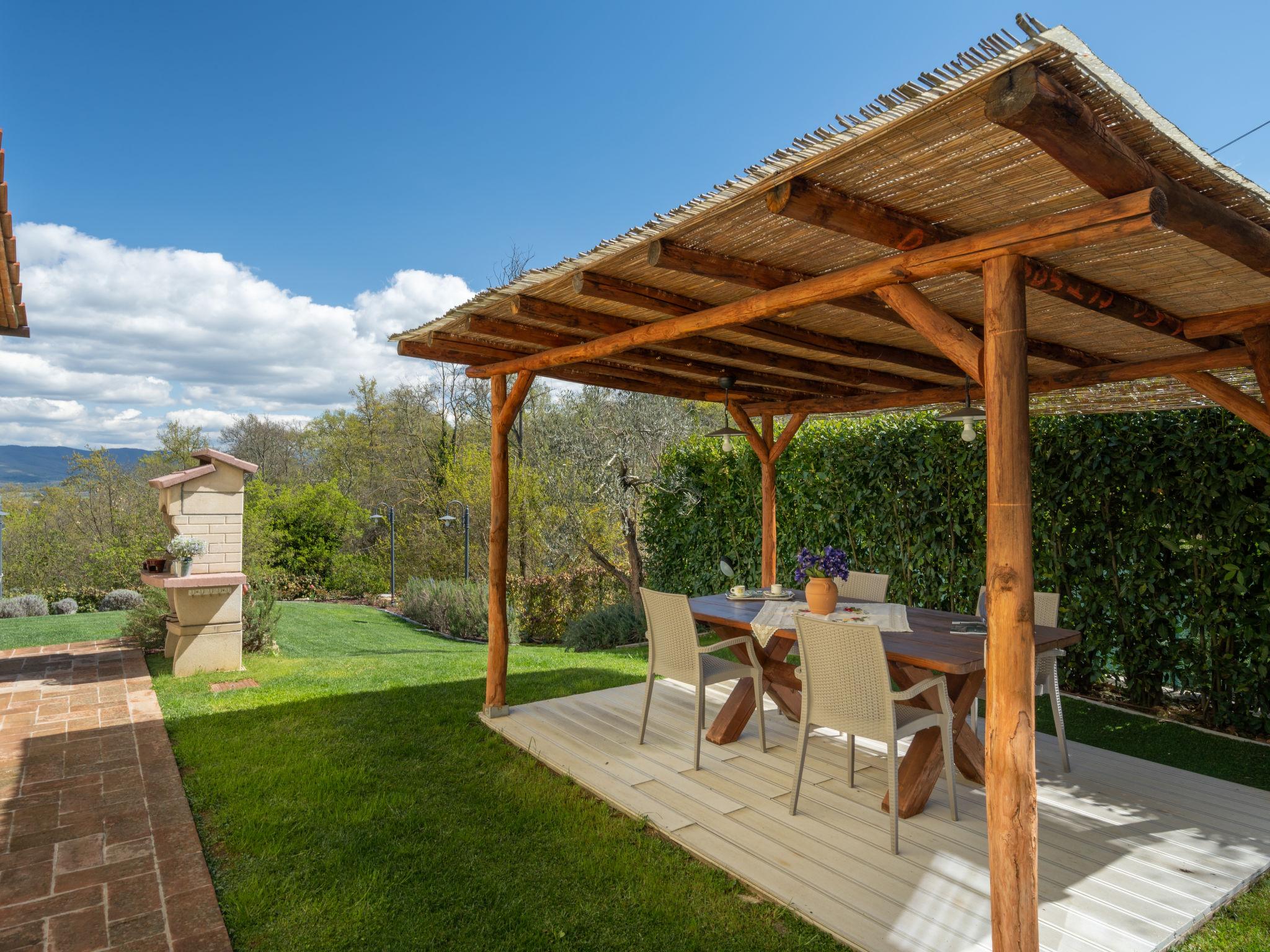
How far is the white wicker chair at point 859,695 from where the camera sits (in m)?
2.89

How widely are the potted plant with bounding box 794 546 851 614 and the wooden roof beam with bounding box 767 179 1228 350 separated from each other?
172 centimetres

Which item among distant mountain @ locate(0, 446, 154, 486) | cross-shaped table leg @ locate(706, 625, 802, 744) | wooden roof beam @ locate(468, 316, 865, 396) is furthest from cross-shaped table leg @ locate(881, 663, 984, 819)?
distant mountain @ locate(0, 446, 154, 486)

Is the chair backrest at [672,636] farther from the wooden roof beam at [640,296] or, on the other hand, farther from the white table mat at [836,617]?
the wooden roof beam at [640,296]

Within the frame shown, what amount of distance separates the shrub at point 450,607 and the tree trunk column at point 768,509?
422 cm

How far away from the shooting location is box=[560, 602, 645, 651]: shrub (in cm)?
774

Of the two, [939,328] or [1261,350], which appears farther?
[1261,350]

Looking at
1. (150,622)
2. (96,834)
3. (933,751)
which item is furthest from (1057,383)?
(150,622)

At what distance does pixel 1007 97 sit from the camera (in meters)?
1.48

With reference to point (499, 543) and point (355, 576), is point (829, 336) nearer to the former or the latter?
Answer: point (499, 543)

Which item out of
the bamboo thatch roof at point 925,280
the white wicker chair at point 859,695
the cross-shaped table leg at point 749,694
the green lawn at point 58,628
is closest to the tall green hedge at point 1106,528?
the bamboo thatch roof at point 925,280

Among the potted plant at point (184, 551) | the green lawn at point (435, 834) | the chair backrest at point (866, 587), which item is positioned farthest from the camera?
the potted plant at point (184, 551)

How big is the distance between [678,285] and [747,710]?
8.09ft

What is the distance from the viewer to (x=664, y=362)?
487 centimetres

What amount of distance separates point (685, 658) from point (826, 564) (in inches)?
37.2
